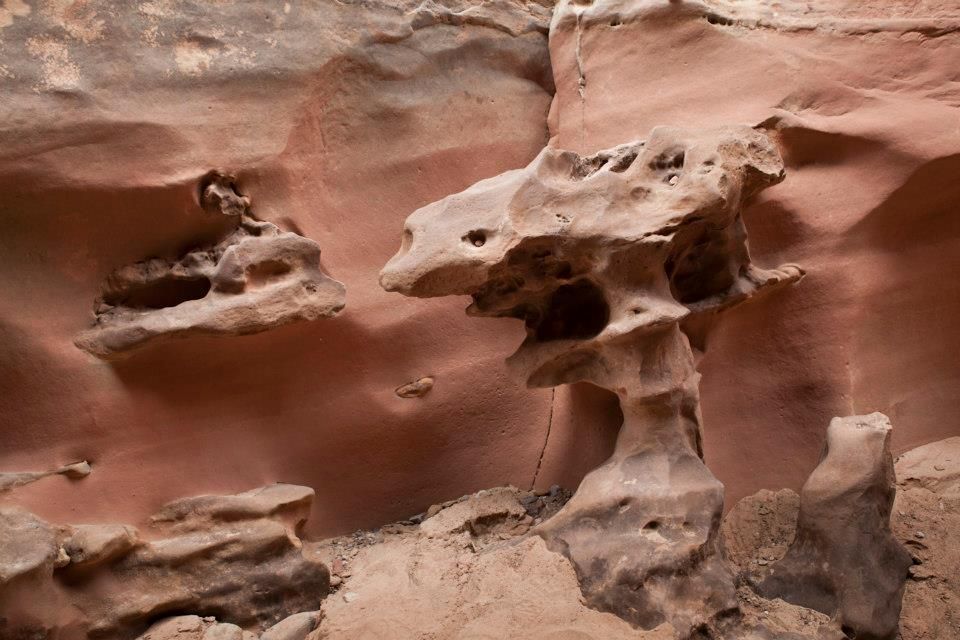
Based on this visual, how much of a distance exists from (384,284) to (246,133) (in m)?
0.88

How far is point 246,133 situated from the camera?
9.34 feet

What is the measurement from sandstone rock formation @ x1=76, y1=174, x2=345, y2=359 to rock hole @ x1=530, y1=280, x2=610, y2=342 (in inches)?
27.0

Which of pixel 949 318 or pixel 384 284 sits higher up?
pixel 384 284

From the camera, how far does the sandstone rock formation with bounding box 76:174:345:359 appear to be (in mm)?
2639

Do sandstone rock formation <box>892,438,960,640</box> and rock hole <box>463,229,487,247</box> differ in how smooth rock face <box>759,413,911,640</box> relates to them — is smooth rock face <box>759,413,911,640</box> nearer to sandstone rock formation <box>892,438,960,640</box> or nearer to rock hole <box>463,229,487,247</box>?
sandstone rock formation <box>892,438,960,640</box>

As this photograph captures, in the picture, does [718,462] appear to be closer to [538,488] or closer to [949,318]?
[538,488]

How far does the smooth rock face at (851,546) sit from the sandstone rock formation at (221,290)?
5.16 feet

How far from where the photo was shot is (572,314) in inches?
104

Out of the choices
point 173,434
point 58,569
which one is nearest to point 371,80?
point 173,434

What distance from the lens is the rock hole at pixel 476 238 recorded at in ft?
7.66

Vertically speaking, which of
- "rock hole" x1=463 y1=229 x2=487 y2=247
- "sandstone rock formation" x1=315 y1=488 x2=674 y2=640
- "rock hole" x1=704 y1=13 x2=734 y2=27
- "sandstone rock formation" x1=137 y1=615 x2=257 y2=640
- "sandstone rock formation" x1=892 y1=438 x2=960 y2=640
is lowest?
"sandstone rock formation" x1=892 y1=438 x2=960 y2=640

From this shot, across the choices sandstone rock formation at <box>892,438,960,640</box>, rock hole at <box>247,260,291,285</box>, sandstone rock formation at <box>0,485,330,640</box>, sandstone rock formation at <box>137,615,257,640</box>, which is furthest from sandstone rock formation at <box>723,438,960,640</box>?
rock hole at <box>247,260,291,285</box>

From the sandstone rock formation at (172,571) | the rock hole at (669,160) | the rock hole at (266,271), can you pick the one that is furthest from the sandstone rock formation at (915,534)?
the rock hole at (266,271)

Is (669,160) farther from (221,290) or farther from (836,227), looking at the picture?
(221,290)
